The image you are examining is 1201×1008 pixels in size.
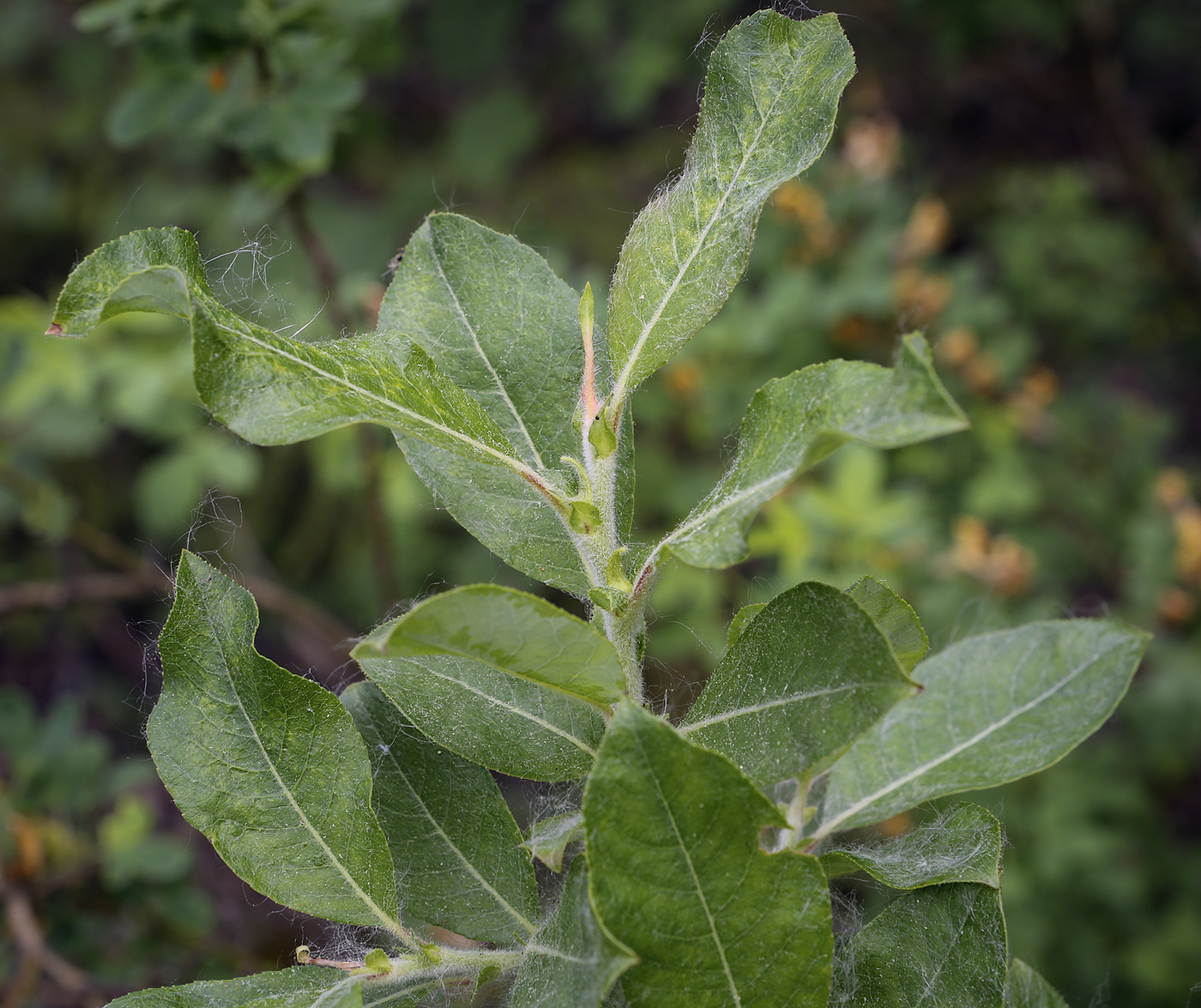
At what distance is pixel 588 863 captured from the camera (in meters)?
0.45

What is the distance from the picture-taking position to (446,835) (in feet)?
2.07

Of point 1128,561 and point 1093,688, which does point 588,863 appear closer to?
point 1093,688

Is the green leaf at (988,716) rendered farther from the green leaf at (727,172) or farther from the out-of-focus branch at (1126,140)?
the out-of-focus branch at (1126,140)

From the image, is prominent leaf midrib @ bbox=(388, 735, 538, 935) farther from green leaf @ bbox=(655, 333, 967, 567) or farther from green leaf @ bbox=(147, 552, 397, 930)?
green leaf @ bbox=(655, 333, 967, 567)

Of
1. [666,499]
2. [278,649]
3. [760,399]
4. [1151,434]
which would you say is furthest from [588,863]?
[278,649]

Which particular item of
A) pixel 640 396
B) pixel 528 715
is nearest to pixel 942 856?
pixel 528 715

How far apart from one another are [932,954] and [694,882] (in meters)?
0.20

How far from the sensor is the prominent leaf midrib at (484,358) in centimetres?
65

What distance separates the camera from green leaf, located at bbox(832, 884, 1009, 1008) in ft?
1.82

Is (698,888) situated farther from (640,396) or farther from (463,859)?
(640,396)

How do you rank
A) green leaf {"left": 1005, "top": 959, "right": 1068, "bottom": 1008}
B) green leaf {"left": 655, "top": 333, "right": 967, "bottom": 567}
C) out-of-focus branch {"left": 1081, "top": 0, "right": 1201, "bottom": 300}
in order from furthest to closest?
out-of-focus branch {"left": 1081, "top": 0, "right": 1201, "bottom": 300} < green leaf {"left": 1005, "top": 959, "right": 1068, "bottom": 1008} < green leaf {"left": 655, "top": 333, "right": 967, "bottom": 567}

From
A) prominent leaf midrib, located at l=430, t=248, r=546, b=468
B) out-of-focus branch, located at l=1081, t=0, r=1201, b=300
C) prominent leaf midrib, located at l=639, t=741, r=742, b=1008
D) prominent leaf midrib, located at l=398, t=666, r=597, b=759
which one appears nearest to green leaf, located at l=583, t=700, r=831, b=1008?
prominent leaf midrib, located at l=639, t=741, r=742, b=1008

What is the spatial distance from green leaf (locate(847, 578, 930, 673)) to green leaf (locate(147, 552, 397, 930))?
323mm

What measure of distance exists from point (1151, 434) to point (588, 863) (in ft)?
8.52
